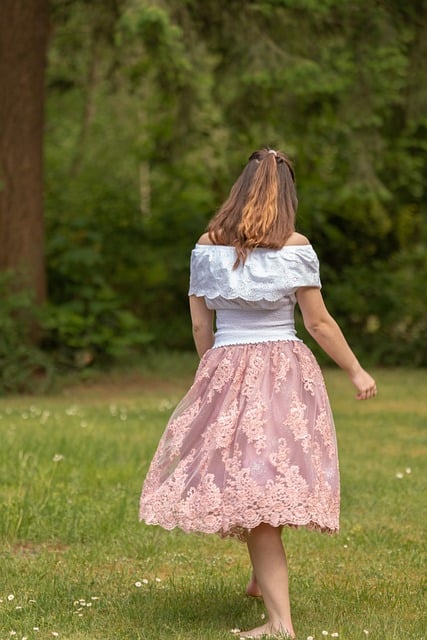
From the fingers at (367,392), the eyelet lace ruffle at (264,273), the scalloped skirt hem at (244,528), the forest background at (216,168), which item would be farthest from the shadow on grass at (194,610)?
the forest background at (216,168)

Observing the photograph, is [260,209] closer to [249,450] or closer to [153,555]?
[249,450]

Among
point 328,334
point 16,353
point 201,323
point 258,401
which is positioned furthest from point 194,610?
point 16,353

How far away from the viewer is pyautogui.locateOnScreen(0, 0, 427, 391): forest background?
47.3ft

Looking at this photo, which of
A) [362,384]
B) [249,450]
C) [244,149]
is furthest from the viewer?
[244,149]

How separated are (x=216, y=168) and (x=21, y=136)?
5197 mm

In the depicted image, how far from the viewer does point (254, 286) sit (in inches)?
192

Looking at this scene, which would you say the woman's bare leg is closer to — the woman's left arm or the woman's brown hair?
the woman's left arm

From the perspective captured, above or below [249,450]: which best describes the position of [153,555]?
below

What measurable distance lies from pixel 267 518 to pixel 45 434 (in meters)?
5.57

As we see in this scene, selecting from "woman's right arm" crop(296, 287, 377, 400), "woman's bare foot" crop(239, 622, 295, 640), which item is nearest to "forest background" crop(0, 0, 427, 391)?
"woman's right arm" crop(296, 287, 377, 400)

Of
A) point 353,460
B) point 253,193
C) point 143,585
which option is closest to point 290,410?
point 253,193

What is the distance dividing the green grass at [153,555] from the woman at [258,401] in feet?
1.67

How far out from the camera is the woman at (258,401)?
4672 millimetres

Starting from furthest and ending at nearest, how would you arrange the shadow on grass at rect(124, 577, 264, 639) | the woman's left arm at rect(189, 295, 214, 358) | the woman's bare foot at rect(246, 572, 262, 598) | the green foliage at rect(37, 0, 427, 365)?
1. the green foliage at rect(37, 0, 427, 365)
2. the woman's bare foot at rect(246, 572, 262, 598)
3. the woman's left arm at rect(189, 295, 214, 358)
4. the shadow on grass at rect(124, 577, 264, 639)
